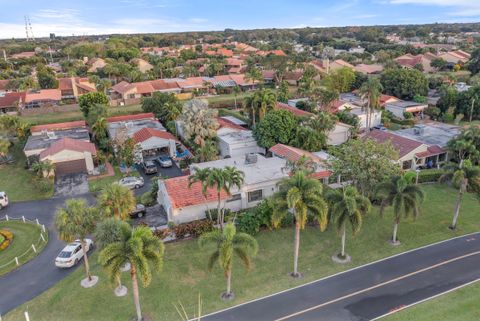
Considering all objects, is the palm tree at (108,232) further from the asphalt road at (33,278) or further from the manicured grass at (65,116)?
the manicured grass at (65,116)

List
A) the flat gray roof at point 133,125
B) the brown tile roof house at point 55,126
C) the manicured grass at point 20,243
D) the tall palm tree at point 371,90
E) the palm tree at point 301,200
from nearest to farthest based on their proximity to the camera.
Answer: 1. the palm tree at point 301,200
2. the manicured grass at point 20,243
3. the tall palm tree at point 371,90
4. the flat gray roof at point 133,125
5. the brown tile roof house at point 55,126

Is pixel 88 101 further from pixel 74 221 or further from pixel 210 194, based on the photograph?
pixel 74 221

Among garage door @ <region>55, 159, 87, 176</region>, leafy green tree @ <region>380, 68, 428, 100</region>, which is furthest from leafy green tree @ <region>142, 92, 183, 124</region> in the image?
leafy green tree @ <region>380, 68, 428, 100</region>

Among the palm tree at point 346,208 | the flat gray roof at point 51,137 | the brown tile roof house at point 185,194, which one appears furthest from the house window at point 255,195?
the flat gray roof at point 51,137

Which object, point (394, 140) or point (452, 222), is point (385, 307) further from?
point (394, 140)

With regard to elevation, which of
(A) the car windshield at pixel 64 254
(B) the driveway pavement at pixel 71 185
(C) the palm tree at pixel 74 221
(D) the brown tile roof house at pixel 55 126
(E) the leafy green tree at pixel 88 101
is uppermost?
(E) the leafy green tree at pixel 88 101

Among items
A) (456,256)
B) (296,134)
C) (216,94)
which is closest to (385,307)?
(456,256)

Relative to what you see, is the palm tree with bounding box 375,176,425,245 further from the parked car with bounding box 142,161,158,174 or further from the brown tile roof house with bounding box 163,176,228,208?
the parked car with bounding box 142,161,158,174

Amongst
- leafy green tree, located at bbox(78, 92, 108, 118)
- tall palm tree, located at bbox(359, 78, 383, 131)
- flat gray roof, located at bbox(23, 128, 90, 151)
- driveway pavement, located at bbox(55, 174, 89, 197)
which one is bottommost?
driveway pavement, located at bbox(55, 174, 89, 197)
